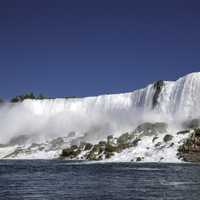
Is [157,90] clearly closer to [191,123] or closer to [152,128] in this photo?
[152,128]

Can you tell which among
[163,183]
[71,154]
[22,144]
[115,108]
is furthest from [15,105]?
[163,183]

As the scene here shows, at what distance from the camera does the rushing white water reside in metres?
114

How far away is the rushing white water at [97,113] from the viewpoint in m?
114

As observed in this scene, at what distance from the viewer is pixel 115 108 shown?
138m

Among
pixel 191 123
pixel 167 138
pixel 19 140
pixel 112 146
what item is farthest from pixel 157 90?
pixel 19 140

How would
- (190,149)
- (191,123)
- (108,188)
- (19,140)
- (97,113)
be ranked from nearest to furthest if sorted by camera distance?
(108,188), (190,149), (191,123), (97,113), (19,140)

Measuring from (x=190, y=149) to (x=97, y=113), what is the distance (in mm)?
62875

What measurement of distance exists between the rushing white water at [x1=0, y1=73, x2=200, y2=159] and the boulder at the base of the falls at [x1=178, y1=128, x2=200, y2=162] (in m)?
28.2

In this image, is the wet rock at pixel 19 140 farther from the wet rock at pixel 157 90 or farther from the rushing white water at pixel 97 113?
the wet rock at pixel 157 90

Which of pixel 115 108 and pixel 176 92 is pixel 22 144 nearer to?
pixel 115 108

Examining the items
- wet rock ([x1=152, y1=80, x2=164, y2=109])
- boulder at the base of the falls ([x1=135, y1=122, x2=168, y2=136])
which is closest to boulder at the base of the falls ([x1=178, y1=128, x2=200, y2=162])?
boulder at the base of the falls ([x1=135, y1=122, x2=168, y2=136])

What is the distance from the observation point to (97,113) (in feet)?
465

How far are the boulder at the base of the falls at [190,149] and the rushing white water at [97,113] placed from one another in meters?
28.2

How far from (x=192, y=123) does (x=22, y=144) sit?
192 ft
